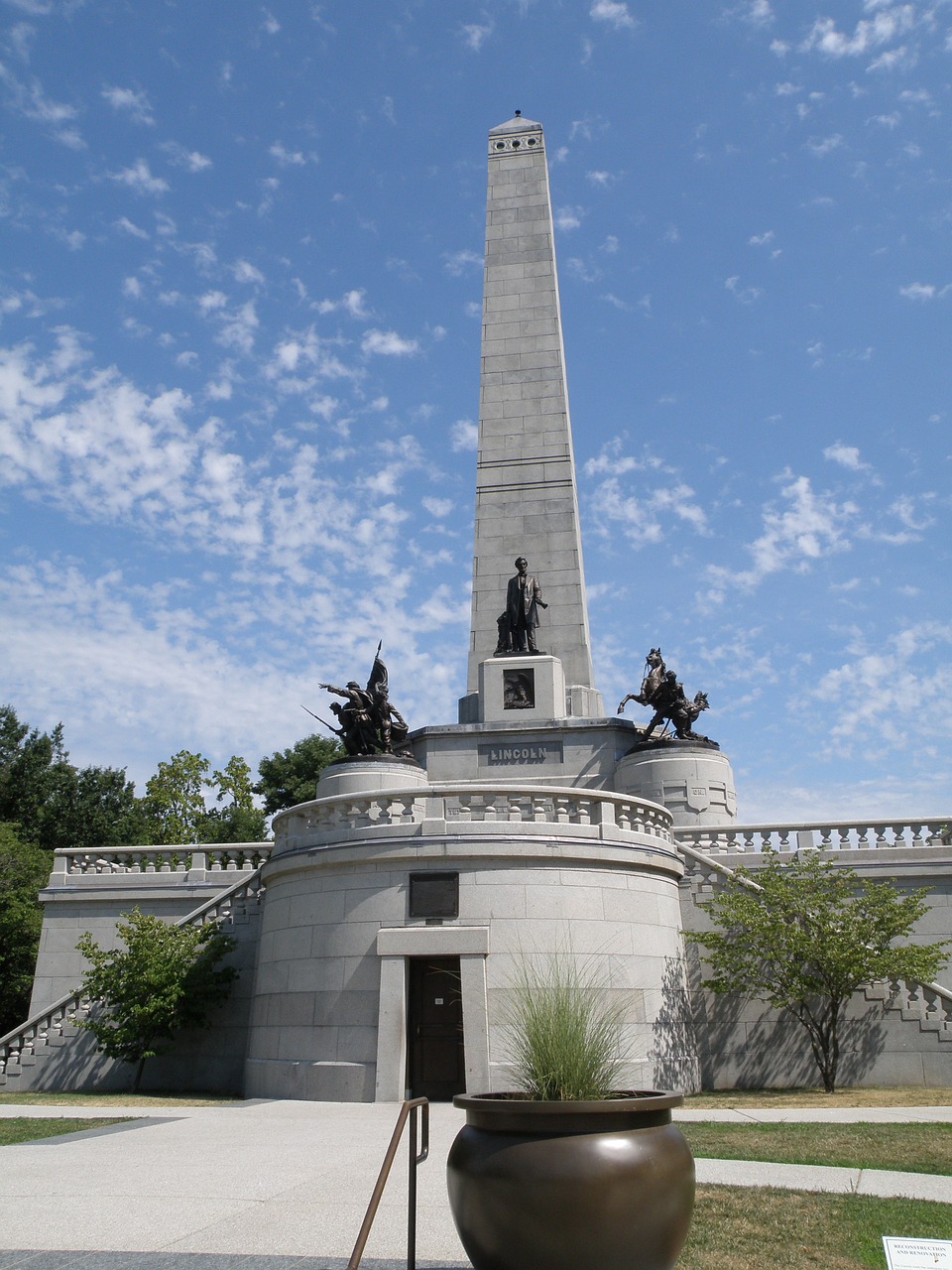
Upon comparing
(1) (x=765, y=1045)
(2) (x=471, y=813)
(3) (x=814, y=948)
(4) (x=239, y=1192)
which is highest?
(2) (x=471, y=813)

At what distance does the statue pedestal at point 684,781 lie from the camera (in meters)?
24.5

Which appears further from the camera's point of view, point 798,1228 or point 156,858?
point 156,858

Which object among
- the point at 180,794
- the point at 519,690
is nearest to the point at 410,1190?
the point at 519,690

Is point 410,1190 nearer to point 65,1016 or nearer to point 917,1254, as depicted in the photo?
point 917,1254

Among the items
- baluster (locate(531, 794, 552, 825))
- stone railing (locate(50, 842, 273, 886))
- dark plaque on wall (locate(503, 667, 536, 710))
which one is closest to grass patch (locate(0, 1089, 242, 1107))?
stone railing (locate(50, 842, 273, 886))

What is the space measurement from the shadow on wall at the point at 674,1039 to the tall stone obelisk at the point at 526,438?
10812mm

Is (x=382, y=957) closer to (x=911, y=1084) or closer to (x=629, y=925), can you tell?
(x=629, y=925)

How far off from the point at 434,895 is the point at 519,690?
1177cm

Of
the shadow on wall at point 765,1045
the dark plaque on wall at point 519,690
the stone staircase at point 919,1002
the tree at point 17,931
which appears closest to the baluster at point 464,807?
the shadow on wall at point 765,1045

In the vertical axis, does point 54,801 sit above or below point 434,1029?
above

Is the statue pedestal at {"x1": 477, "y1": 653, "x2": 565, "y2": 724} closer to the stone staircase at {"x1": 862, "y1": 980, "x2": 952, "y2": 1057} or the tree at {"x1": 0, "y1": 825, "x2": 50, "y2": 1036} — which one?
the stone staircase at {"x1": 862, "y1": 980, "x2": 952, "y2": 1057}

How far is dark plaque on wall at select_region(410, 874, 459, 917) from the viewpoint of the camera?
53.2ft

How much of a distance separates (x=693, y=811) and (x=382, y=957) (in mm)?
10783

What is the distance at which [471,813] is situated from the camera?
17.1 m
